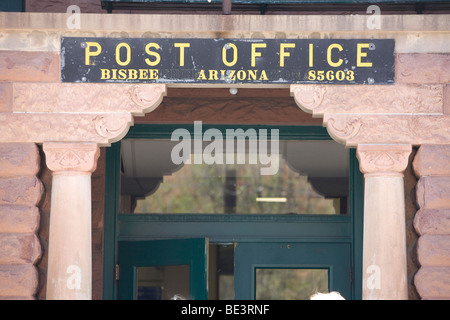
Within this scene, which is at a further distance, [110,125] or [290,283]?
[290,283]

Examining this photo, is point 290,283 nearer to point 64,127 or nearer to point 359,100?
point 359,100

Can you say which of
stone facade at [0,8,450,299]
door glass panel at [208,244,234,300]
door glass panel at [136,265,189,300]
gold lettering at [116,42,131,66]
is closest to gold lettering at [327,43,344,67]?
stone facade at [0,8,450,299]

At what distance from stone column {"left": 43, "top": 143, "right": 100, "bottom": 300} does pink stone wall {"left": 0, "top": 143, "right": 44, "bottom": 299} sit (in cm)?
19

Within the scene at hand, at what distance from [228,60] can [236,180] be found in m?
2.71

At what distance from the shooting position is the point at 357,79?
9.16 m

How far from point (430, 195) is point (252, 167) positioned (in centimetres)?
309

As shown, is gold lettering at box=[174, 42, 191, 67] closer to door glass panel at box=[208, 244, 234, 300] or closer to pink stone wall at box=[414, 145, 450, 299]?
pink stone wall at box=[414, 145, 450, 299]

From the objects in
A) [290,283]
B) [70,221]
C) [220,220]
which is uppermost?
[220,220]

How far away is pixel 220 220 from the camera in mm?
11422

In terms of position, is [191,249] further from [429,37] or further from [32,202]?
[429,37]

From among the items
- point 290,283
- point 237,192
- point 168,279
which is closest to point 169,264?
point 168,279

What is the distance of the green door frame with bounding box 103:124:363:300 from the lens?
11352 millimetres

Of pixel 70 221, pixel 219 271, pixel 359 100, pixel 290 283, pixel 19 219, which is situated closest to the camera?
pixel 70 221

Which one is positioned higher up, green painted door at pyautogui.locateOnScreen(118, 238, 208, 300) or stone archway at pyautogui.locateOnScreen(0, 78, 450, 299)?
stone archway at pyautogui.locateOnScreen(0, 78, 450, 299)
